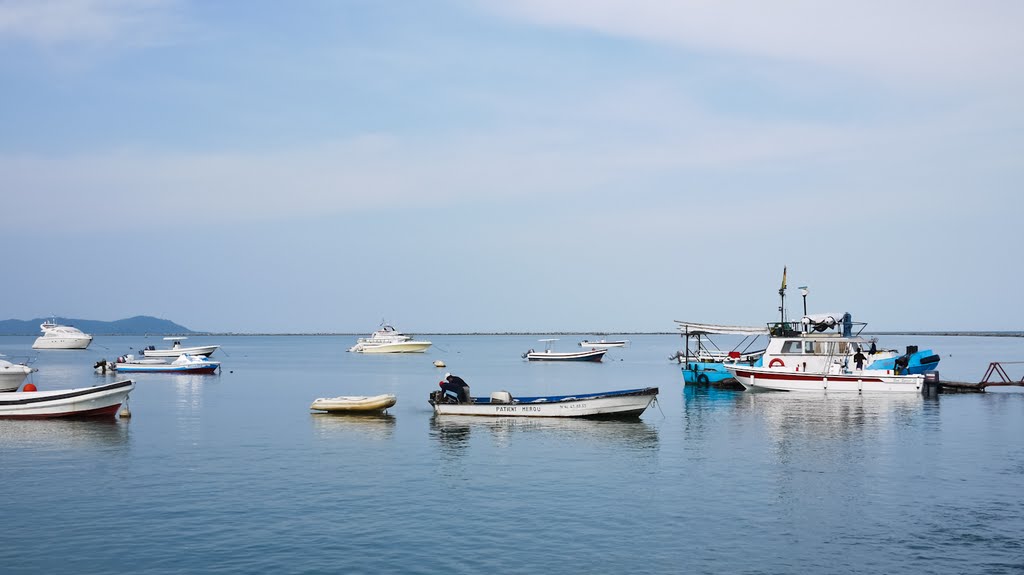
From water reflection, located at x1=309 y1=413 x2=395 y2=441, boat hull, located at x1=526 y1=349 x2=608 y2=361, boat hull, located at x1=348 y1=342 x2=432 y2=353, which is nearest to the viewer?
water reflection, located at x1=309 y1=413 x2=395 y2=441

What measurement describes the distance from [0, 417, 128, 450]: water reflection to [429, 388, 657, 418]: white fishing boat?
57.9ft

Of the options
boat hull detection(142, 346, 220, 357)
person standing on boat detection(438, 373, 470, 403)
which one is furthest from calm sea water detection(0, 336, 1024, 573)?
boat hull detection(142, 346, 220, 357)

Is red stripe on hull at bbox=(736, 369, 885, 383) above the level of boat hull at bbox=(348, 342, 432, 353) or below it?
above

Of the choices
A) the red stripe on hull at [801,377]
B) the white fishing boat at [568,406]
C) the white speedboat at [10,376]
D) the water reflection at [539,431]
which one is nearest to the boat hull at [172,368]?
the white speedboat at [10,376]

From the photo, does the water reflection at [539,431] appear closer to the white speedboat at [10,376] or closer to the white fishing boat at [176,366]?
the white speedboat at [10,376]

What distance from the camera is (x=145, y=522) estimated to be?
24.6 metres

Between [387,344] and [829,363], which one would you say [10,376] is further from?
[387,344]

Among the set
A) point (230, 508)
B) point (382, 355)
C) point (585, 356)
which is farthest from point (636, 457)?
point (382, 355)

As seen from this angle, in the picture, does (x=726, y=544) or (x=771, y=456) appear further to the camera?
(x=771, y=456)

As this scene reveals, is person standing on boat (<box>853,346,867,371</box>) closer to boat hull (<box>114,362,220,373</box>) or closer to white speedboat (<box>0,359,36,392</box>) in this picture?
white speedboat (<box>0,359,36,392</box>)

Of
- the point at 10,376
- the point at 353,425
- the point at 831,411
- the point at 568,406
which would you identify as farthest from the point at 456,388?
the point at 10,376

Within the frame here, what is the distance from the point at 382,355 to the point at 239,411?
123 meters

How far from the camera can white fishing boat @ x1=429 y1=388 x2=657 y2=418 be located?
47.1 meters

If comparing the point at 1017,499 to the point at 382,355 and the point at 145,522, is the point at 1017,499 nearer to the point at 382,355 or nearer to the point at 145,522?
the point at 145,522
